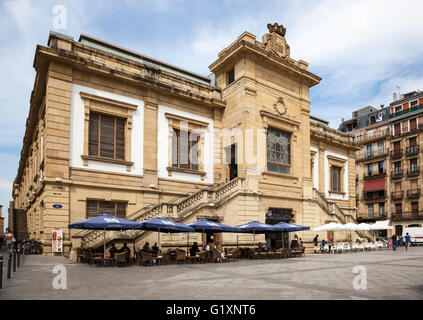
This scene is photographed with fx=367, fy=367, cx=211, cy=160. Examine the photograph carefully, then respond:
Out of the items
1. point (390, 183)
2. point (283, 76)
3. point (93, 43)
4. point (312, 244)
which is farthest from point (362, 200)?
point (93, 43)

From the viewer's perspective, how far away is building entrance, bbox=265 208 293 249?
87.4 ft

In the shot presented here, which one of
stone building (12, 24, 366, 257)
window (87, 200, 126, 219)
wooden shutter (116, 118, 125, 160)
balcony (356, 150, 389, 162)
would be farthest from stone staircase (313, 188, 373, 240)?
balcony (356, 150, 389, 162)

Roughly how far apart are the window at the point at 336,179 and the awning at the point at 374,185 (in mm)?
21227

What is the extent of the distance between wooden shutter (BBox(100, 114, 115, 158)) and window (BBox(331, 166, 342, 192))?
2397 centimetres

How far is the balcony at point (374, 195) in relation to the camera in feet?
184

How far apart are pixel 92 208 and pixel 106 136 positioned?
4.44 m

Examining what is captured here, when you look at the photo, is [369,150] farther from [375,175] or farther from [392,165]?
[392,165]

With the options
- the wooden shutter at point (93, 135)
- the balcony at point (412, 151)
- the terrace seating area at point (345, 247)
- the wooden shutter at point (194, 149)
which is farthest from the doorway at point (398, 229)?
the wooden shutter at point (93, 135)

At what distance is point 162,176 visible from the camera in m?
23.9

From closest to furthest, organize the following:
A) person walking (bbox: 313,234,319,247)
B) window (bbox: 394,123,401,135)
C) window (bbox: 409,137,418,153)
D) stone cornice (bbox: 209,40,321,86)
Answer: stone cornice (bbox: 209,40,321,86) < person walking (bbox: 313,234,319,247) < window (bbox: 409,137,418,153) < window (bbox: 394,123,401,135)

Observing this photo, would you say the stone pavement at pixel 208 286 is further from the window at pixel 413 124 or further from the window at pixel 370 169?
the window at pixel 370 169

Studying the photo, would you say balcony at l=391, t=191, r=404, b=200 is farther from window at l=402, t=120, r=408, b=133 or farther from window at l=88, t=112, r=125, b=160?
window at l=88, t=112, r=125, b=160
